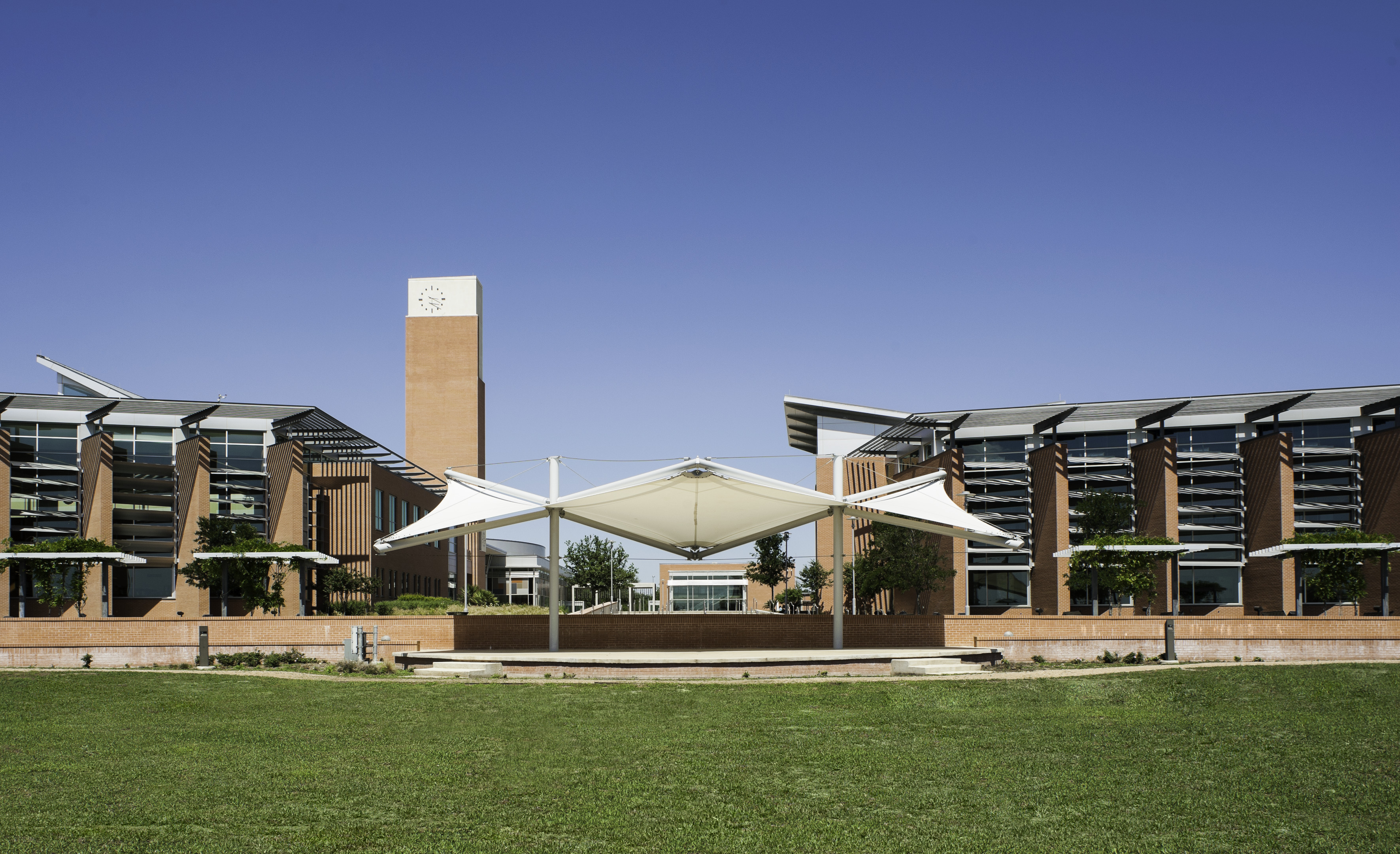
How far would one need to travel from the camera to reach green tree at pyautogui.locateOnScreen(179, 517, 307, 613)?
40.3 m

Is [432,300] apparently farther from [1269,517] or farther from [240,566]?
[1269,517]

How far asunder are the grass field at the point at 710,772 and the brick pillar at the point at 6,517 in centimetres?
3074

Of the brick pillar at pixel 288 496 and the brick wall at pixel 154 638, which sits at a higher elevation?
the brick pillar at pixel 288 496

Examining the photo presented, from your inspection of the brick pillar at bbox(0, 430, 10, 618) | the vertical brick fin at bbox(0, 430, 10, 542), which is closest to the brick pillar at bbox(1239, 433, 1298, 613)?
the brick pillar at bbox(0, 430, 10, 618)

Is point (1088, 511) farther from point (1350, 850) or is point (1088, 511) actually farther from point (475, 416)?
point (1350, 850)

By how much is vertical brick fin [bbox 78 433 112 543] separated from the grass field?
33.1m

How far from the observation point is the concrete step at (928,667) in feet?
80.0

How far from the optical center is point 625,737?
13.4m

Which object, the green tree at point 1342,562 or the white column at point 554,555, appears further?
the green tree at point 1342,562

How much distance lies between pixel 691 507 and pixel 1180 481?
3747 cm

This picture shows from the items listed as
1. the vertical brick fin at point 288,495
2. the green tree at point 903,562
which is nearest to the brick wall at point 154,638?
the vertical brick fin at point 288,495

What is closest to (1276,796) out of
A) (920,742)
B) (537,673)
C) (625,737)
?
(920,742)

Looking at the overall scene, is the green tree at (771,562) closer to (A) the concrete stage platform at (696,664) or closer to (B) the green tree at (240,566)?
(B) the green tree at (240,566)

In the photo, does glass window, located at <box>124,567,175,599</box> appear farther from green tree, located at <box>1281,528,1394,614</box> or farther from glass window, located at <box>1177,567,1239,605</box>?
glass window, located at <box>1177,567,1239,605</box>
